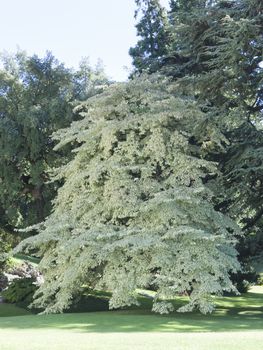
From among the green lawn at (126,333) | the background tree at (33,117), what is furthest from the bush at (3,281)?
the green lawn at (126,333)

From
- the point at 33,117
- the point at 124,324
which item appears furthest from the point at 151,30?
the point at 124,324

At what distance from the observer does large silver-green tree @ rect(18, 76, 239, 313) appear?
11.4 metres

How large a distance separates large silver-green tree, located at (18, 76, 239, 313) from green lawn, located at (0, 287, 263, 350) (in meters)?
0.83

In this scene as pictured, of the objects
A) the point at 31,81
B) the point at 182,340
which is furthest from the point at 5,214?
the point at 182,340

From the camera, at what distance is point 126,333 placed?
845cm

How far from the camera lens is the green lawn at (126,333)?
6.73 meters

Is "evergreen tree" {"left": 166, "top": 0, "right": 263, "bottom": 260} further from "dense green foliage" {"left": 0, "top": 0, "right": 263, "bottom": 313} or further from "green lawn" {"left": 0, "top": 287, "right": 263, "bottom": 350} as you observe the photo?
"green lawn" {"left": 0, "top": 287, "right": 263, "bottom": 350}

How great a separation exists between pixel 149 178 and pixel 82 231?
2332 millimetres

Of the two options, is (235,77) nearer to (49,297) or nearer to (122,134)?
(122,134)

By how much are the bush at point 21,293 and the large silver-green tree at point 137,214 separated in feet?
7.12

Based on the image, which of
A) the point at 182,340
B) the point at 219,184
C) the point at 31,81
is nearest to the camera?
the point at 182,340

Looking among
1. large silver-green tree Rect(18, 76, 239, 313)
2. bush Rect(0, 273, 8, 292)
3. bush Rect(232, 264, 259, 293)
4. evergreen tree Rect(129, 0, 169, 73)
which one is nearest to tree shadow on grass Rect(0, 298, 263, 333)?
large silver-green tree Rect(18, 76, 239, 313)

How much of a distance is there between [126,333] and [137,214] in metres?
4.39

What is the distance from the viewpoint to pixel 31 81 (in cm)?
2042
